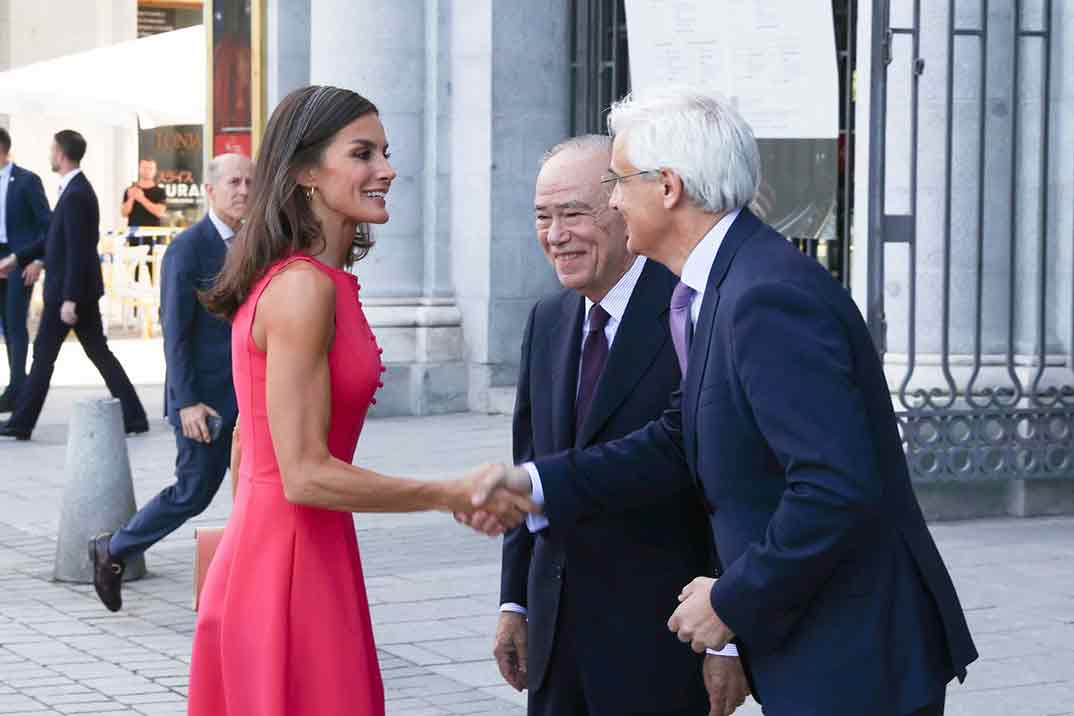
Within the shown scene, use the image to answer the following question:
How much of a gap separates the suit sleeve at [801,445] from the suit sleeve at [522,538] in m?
1.16

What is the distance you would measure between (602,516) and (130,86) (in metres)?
17.7

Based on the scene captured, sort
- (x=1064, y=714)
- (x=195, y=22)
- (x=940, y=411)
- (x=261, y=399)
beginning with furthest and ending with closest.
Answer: (x=195, y=22) < (x=940, y=411) < (x=1064, y=714) < (x=261, y=399)

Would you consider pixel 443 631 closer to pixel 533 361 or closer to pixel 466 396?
pixel 533 361

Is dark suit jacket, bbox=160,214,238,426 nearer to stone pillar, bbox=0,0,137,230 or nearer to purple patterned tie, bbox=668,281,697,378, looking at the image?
purple patterned tie, bbox=668,281,697,378

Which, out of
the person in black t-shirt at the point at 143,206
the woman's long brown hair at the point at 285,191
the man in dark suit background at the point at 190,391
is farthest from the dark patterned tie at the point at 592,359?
the person in black t-shirt at the point at 143,206

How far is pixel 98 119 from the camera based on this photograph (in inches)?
820

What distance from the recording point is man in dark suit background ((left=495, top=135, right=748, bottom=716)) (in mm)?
3906

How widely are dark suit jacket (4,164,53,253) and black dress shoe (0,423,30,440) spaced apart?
1.81 meters

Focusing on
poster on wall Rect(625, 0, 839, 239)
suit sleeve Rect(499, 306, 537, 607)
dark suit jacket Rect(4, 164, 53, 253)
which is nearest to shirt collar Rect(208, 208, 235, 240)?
poster on wall Rect(625, 0, 839, 239)

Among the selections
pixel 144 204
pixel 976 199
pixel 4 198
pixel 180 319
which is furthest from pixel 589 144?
pixel 144 204

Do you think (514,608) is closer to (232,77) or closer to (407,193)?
(407,193)

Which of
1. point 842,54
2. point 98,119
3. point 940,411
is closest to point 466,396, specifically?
point 842,54

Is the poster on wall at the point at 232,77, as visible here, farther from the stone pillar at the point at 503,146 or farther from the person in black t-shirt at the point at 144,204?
the person in black t-shirt at the point at 144,204

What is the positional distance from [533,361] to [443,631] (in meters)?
3.20
